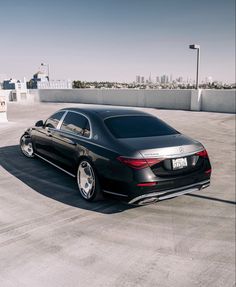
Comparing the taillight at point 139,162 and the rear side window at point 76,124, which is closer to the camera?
the taillight at point 139,162

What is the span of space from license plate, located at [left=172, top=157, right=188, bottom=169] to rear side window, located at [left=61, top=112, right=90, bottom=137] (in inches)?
60.4

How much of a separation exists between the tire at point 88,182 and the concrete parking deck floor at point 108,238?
17 cm

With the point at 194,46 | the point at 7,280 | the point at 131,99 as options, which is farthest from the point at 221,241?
the point at 131,99

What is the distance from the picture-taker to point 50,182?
5520 millimetres

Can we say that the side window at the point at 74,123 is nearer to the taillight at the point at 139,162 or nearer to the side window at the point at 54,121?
the side window at the point at 54,121

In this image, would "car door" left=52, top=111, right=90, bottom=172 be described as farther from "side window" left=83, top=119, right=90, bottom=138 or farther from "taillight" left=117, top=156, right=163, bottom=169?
"taillight" left=117, top=156, right=163, bottom=169

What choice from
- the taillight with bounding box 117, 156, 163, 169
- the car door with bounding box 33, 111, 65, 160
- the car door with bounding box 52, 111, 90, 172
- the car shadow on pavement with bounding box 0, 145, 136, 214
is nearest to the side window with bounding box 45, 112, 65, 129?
the car door with bounding box 33, 111, 65, 160

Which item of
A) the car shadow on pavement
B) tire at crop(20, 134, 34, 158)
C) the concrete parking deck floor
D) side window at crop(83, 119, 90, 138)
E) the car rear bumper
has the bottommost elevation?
the concrete parking deck floor

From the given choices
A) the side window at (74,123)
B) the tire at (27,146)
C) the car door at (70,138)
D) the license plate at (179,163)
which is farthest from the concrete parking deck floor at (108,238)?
the tire at (27,146)

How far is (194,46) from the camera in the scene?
20.3 meters

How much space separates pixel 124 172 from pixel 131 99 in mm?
21870

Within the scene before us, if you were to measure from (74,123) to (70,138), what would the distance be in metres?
0.33

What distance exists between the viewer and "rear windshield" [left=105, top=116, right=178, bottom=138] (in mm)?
4500

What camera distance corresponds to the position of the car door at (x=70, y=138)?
484 centimetres
